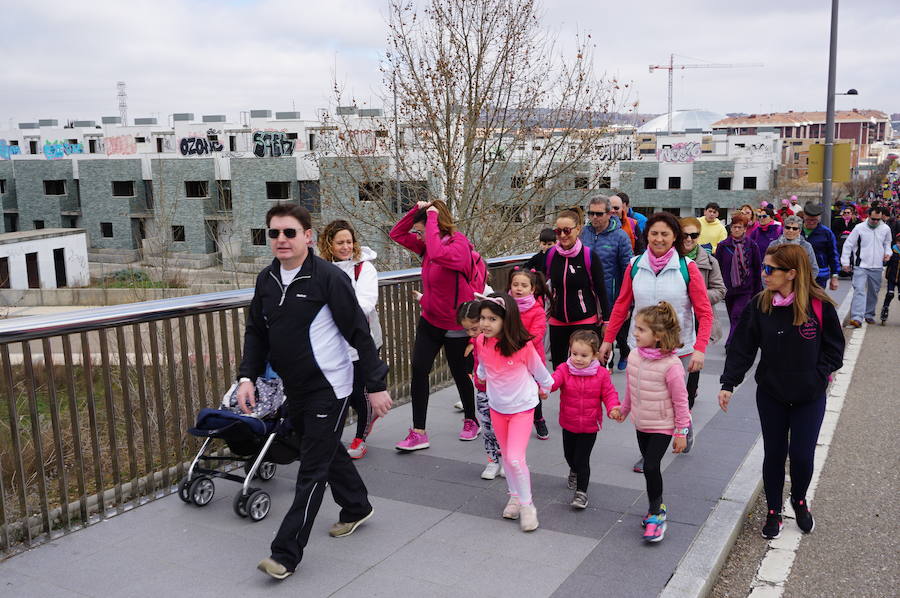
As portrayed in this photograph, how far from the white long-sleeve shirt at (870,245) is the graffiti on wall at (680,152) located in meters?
59.9

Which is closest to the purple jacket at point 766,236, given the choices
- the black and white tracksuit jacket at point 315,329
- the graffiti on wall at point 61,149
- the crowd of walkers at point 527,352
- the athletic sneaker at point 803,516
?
the crowd of walkers at point 527,352

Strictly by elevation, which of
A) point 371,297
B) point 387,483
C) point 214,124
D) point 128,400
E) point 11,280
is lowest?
point 11,280

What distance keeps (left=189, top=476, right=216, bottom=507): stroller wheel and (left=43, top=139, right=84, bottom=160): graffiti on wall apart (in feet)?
277

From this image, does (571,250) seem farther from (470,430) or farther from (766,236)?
(766,236)

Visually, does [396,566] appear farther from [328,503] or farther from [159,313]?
[159,313]

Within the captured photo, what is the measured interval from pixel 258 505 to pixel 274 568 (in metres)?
0.84

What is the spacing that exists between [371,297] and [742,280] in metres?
5.78

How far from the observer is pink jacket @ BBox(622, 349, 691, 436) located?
456 cm

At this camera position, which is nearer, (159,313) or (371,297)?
(159,313)

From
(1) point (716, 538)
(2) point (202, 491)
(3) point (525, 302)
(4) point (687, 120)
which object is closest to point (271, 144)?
(3) point (525, 302)

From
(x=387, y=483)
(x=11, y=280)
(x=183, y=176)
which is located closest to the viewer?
(x=387, y=483)

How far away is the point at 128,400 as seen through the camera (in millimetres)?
4977

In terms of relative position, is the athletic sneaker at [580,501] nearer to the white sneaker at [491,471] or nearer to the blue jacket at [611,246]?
the white sneaker at [491,471]

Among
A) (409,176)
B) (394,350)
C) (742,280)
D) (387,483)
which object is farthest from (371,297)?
(409,176)
